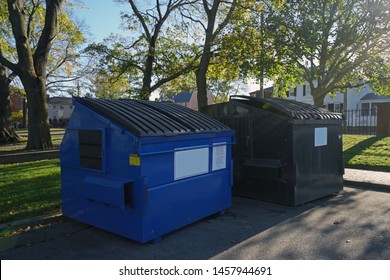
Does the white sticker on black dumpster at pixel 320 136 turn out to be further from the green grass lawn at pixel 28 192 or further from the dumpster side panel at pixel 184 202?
the green grass lawn at pixel 28 192

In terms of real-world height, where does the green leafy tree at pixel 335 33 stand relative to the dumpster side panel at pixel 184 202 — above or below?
above

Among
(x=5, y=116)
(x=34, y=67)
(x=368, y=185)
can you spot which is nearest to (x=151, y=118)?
(x=368, y=185)

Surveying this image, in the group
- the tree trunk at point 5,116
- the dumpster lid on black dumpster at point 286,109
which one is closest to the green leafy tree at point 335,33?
the dumpster lid on black dumpster at point 286,109

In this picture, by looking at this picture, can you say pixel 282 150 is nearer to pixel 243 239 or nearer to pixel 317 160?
pixel 317 160

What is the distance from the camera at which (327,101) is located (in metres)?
37.2

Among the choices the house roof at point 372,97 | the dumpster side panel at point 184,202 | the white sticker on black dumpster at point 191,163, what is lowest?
the dumpster side panel at point 184,202

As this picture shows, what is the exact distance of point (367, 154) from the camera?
10.8 metres

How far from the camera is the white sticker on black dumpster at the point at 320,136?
6.14 m

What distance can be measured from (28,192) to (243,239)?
436 centimetres

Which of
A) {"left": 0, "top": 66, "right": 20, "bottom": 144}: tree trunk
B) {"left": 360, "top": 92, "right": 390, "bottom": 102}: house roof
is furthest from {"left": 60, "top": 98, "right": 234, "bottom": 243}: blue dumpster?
{"left": 360, "top": 92, "right": 390, "bottom": 102}: house roof

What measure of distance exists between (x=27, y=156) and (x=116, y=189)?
8060 mm

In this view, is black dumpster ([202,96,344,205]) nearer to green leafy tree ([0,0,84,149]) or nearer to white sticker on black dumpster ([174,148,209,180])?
white sticker on black dumpster ([174,148,209,180])

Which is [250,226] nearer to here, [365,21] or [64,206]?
[64,206]

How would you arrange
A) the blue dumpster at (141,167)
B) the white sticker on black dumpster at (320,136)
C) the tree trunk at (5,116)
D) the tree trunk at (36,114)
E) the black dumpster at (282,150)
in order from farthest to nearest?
the tree trunk at (5,116), the tree trunk at (36,114), the white sticker on black dumpster at (320,136), the black dumpster at (282,150), the blue dumpster at (141,167)
